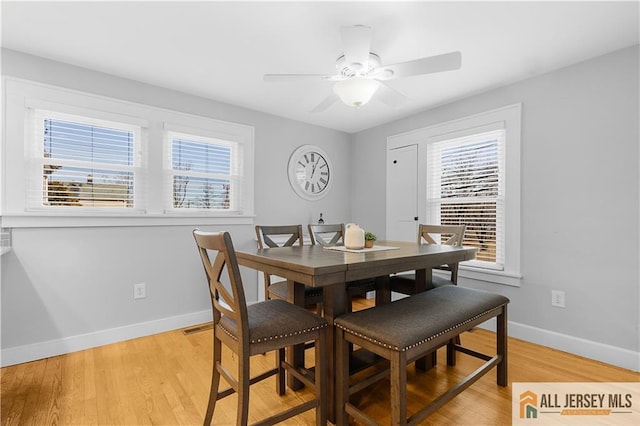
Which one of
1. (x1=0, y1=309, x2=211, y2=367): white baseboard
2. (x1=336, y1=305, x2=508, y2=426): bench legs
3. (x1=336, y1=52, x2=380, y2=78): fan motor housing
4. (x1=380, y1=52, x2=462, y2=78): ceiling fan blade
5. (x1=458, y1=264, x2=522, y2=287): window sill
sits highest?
(x1=336, y1=52, x2=380, y2=78): fan motor housing

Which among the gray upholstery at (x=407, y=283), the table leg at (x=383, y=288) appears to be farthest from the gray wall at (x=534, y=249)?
the table leg at (x=383, y=288)

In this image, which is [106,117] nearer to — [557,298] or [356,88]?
[356,88]

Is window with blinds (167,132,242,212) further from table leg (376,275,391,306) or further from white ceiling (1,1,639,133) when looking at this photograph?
table leg (376,275,391,306)

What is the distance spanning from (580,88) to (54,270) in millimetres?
4407

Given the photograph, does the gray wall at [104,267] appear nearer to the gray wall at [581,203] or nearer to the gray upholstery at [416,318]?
the gray upholstery at [416,318]

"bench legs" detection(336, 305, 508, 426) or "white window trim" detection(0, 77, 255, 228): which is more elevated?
"white window trim" detection(0, 77, 255, 228)

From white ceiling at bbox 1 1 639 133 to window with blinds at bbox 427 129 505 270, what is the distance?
0.62m

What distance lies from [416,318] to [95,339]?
2628mm

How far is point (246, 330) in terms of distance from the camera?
136 centimetres

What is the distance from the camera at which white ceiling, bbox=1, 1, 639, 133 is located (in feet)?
6.09

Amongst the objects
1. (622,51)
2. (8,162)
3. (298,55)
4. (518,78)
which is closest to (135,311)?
(8,162)

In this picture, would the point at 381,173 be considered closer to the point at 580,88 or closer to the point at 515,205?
the point at 515,205

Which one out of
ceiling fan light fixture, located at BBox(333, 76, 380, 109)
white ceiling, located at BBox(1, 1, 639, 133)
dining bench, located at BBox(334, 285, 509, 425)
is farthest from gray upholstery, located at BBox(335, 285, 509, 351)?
white ceiling, located at BBox(1, 1, 639, 133)

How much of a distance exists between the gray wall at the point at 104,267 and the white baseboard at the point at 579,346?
268 cm
